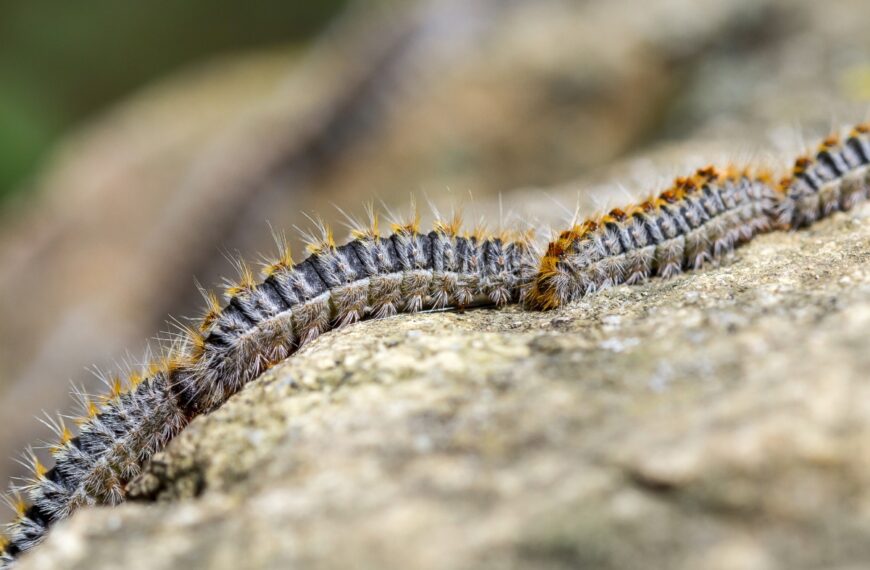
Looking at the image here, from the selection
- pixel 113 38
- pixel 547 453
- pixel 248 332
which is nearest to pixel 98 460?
pixel 248 332

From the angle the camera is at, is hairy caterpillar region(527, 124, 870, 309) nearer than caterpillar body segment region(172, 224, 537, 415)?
No

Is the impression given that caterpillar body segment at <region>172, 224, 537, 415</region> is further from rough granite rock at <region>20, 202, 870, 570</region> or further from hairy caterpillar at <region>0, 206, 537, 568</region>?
rough granite rock at <region>20, 202, 870, 570</region>

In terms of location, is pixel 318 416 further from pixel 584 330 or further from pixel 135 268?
pixel 135 268

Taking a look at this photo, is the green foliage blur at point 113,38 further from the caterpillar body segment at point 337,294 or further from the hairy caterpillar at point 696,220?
the caterpillar body segment at point 337,294

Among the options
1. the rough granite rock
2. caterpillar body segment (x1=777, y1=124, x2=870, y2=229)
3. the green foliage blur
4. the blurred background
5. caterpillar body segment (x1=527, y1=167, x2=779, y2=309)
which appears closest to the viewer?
the rough granite rock

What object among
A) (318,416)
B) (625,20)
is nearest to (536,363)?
(318,416)

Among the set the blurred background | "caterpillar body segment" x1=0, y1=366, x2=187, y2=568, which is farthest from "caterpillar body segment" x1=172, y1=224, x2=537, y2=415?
the blurred background
